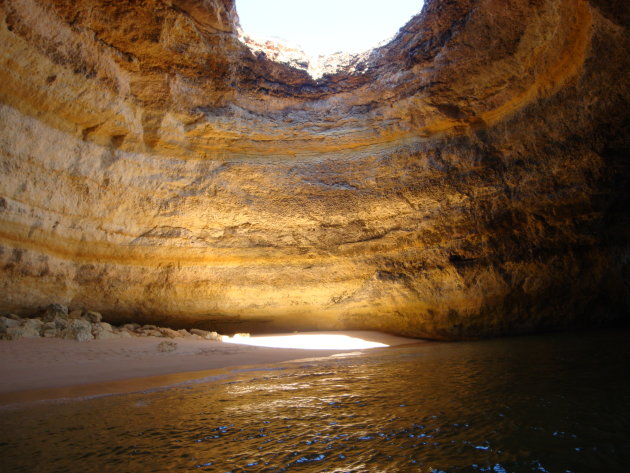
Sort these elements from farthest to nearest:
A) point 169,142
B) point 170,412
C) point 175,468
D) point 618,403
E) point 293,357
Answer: point 169,142, point 293,357, point 170,412, point 618,403, point 175,468

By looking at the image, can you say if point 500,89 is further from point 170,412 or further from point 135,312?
point 135,312

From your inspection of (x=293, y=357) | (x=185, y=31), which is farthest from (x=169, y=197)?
(x=293, y=357)

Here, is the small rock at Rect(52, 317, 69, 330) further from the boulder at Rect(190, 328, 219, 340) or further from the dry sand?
the boulder at Rect(190, 328, 219, 340)

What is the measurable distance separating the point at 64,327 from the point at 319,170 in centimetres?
578

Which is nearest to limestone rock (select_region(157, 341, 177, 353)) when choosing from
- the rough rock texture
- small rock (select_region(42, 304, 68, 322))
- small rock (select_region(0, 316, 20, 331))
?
small rock (select_region(42, 304, 68, 322))

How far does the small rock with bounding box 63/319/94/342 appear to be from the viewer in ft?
18.9

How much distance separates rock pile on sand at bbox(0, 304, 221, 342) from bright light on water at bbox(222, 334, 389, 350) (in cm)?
153

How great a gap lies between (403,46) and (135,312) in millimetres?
8244

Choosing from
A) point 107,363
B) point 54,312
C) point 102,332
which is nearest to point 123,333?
point 102,332

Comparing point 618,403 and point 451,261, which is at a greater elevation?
point 451,261

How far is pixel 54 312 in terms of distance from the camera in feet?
21.0

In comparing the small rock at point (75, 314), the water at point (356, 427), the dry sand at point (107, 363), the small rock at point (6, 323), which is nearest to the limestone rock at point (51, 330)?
the dry sand at point (107, 363)

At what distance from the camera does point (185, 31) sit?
6887 millimetres

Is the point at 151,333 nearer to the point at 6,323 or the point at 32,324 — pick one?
the point at 32,324
